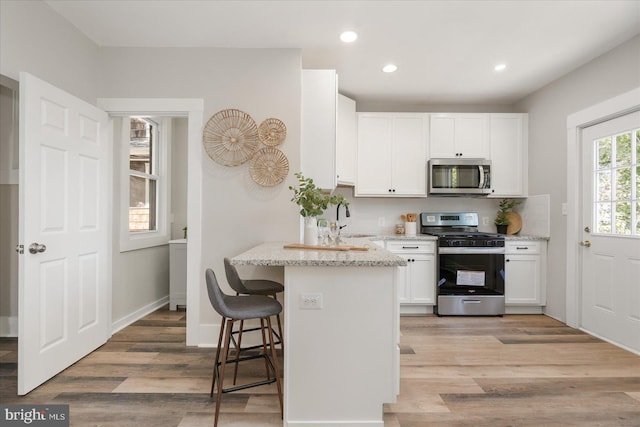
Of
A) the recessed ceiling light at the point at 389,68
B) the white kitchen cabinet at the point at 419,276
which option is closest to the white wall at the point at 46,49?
the recessed ceiling light at the point at 389,68

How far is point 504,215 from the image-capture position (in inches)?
165

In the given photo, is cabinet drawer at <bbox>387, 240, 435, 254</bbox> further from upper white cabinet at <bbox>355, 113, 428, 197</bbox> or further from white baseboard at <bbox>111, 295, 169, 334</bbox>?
white baseboard at <bbox>111, 295, 169, 334</bbox>

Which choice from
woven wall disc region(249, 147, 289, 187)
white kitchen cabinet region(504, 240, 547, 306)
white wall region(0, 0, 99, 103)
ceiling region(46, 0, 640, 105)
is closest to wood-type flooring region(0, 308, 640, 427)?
white kitchen cabinet region(504, 240, 547, 306)

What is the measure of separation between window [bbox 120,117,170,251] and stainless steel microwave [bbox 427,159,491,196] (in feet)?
10.7

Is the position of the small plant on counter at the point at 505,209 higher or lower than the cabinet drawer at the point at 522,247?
higher

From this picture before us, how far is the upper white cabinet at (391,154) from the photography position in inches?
159

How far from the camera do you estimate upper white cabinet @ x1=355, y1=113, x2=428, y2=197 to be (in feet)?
13.3

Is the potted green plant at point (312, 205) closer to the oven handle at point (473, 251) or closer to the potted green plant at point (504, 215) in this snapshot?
the oven handle at point (473, 251)

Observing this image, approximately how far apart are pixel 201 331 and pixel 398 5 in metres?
2.91

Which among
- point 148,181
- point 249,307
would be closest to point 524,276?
point 249,307

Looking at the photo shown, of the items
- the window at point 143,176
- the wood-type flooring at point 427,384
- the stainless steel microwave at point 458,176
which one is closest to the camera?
the wood-type flooring at point 427,384

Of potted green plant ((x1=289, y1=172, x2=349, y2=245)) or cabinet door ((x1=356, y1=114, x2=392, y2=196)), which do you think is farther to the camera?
cabinet door ((x1=356, y1=114, x2=392, y2=196))

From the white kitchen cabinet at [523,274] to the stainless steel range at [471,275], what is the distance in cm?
14

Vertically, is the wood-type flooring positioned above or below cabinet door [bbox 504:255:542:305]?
below
